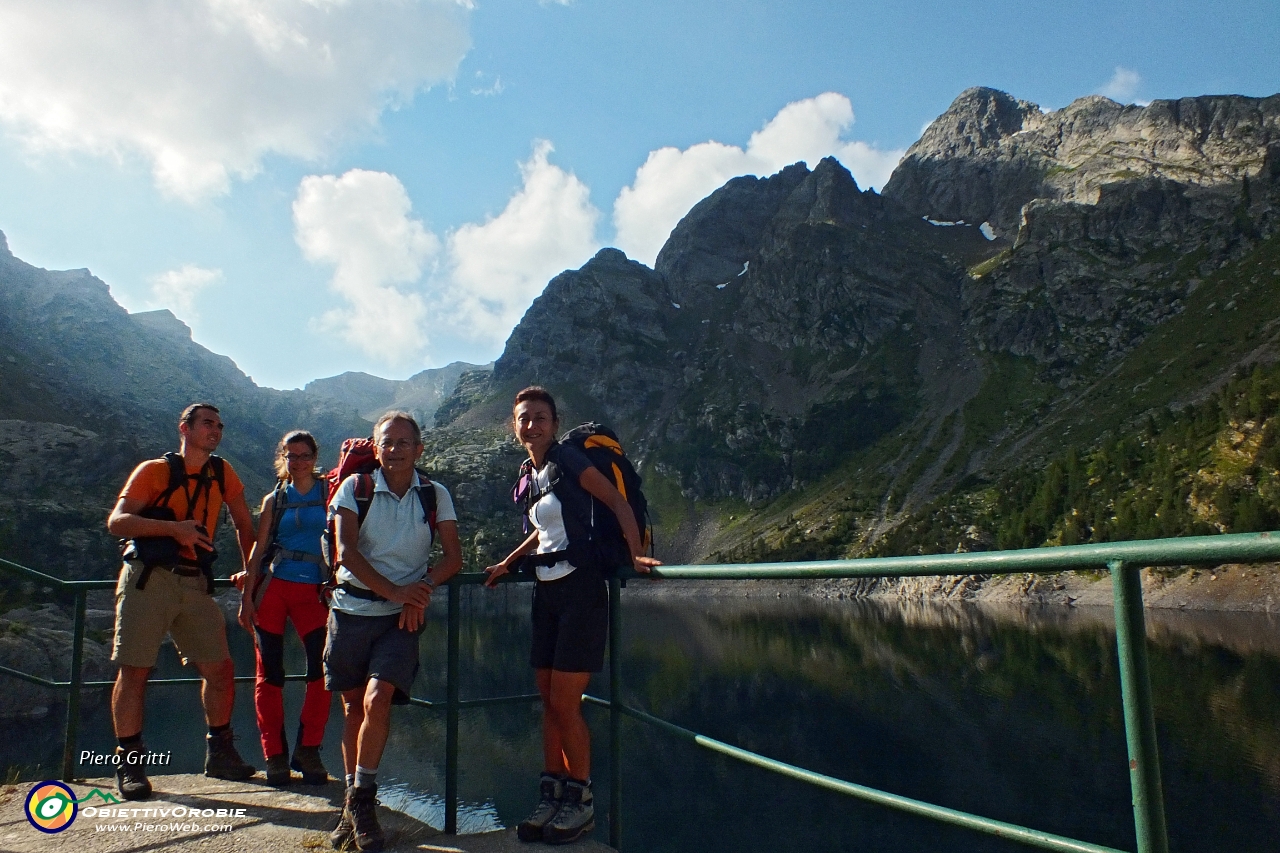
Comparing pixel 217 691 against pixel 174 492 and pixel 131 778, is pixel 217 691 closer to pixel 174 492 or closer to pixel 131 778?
pixel 131 778

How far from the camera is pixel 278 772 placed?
5637 millimetres

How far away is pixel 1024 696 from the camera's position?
1539 inches

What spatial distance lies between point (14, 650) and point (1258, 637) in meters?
81.4

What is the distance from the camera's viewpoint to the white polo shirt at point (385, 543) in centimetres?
443

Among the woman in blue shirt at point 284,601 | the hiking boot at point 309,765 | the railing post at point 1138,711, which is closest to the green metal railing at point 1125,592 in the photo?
the railing post at point 1138,711

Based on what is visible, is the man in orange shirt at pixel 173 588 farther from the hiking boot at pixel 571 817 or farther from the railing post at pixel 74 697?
the hiking boot at pixel 571 817

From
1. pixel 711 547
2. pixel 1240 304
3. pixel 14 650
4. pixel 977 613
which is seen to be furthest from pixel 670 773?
pixel 1240 304

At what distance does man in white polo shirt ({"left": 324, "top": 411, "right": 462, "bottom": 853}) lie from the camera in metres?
4.16

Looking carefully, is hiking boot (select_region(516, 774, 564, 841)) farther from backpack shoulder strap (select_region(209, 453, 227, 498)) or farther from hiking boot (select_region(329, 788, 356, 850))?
backpack shoulder strap (select_region(209, 453, 227, 498))

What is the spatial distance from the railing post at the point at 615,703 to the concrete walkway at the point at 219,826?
278 mm

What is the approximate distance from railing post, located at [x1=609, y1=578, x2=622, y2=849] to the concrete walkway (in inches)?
11.0

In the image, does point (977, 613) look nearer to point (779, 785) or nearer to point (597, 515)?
point (779, 785)

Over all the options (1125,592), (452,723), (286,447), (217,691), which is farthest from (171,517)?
(1125,592)

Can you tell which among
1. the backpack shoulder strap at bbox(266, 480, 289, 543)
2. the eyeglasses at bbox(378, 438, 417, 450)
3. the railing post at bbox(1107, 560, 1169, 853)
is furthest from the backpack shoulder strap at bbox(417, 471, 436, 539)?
the railing post at bbox(1107, 560, 1169, 853)
